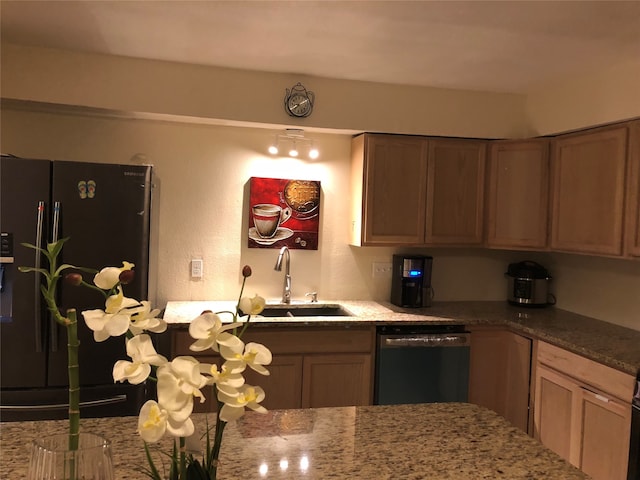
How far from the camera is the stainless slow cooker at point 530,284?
142 inches

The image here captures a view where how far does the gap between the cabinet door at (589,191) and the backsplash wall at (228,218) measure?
1.14 feet

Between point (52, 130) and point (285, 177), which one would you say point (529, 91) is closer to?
point (285, 177)

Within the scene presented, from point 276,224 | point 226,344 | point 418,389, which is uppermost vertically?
point 276,224

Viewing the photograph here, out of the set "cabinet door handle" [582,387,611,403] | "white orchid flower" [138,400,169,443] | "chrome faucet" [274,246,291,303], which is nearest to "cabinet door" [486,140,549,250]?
"cabinet door handle" [582,387,611,403]

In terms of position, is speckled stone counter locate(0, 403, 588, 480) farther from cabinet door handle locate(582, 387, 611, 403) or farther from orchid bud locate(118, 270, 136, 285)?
cabinet door handle locate(582, 387, 611, 403)

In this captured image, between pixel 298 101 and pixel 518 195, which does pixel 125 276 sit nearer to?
pixel 298 101

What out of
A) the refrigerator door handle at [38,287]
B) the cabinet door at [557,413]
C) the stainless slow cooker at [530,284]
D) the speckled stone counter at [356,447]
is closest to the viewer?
the speckled stone counter at [356,447]

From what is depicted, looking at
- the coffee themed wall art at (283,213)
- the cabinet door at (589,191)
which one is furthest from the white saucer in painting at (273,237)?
the cabinet door at (589,191)

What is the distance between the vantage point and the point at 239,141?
344cm

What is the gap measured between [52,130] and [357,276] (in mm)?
2138

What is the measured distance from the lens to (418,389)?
121 inches

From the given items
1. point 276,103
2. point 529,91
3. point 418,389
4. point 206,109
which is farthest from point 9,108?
point 529,91

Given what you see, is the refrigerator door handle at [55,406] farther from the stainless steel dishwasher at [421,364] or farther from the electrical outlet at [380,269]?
the electrical outlet at [380,269]

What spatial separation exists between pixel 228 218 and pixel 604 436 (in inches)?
95.0
